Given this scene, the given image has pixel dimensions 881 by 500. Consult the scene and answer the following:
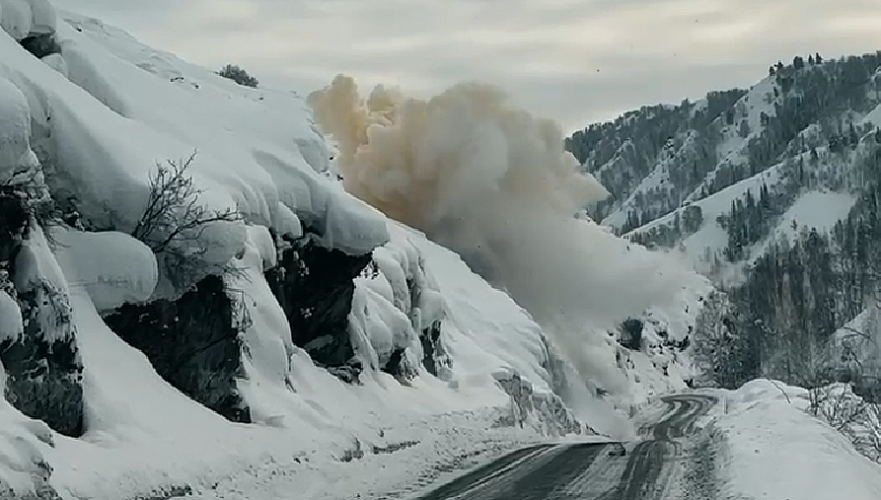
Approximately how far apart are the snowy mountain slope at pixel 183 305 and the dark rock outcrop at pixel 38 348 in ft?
Answer: 0.09

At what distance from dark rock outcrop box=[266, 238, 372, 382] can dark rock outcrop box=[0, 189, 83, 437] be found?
9524 mm

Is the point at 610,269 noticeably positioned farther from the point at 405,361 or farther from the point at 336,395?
the point at 336,395

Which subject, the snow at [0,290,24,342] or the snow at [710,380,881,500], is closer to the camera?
the snow at [0,290,24,342]

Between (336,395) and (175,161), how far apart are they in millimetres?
7536

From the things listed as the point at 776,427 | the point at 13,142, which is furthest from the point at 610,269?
the point at 13,142

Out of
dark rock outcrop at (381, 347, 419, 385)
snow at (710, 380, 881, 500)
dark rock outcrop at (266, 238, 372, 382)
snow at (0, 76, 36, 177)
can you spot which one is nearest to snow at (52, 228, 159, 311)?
snow at (0, 76, 36, 177)

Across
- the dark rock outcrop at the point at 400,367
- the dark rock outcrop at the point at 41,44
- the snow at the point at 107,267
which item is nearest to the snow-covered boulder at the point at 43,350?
the snow at the point at 107,267

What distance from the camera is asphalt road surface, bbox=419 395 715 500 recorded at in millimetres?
15602

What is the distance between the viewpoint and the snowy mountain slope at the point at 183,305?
13.0 m

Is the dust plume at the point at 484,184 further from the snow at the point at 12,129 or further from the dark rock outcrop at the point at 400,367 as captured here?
the snow at the point at 12,129

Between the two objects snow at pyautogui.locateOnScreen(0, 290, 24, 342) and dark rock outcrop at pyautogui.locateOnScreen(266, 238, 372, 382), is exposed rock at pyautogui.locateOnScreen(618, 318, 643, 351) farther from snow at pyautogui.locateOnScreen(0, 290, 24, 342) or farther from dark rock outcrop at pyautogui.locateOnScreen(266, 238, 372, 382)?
snow at pyautogui.locateOnScreen(0, 290, 24, 342)

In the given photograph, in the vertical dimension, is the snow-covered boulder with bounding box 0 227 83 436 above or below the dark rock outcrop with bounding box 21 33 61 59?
below

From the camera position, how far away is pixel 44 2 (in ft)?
60.3

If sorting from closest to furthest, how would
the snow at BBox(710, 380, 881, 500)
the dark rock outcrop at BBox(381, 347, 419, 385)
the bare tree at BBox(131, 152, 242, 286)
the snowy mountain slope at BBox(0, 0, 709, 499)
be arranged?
the snowy mountain slope at BBox(0, 0, 709, 499) < the snow at BBox(710, 380, 881, 500) < the bare tree at BBox(131, 152, 242, 286) < the dark rock outcrop at BBox(381, 347, 419, 385)
